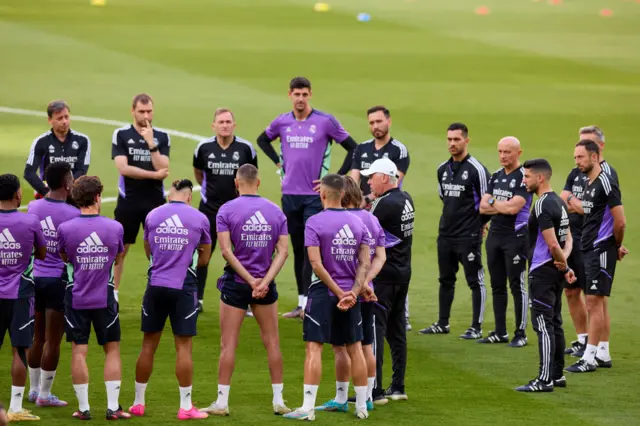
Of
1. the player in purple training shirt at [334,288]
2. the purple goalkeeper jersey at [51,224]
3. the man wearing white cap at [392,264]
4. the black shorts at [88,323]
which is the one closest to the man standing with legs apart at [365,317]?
the player in purple training shirt at [334,288]

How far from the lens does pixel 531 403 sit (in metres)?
11.7

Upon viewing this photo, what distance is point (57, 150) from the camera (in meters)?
14.0

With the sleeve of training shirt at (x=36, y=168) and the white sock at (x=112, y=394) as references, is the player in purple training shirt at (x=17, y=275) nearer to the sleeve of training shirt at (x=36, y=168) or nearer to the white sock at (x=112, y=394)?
the white sock at (x=112, y=394)

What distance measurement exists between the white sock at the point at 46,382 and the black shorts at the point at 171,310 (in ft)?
3.35

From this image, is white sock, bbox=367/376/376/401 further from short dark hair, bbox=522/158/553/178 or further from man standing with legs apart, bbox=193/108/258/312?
man standing with legs apart, bbox=193/108/258/312

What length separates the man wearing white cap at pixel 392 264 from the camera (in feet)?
38.0

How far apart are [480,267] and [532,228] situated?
96.5 inches

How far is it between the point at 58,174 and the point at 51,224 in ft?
1.54

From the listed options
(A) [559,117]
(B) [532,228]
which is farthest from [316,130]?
(A) [559,117]

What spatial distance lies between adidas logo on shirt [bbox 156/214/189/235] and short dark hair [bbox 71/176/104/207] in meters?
0.63

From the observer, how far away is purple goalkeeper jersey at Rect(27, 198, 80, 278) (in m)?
11.2

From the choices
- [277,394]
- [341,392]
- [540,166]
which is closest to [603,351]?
[540,166]

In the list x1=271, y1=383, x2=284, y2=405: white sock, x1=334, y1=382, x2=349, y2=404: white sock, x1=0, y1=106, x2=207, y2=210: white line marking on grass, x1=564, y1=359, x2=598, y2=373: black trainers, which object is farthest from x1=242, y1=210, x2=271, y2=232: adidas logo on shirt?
x1=0, y1=106, x2=207, y2=210: white line marking on grass

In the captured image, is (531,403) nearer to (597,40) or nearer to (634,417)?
(634,417)
